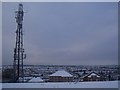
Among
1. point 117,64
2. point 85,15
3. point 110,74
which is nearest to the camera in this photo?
point 117,64

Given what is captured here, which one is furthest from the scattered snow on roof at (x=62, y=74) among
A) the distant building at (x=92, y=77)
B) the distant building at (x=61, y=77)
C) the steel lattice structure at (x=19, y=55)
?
the steel lattice structure at (x=19, y=55)

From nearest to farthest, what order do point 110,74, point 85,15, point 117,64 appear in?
point 117,64
point 110,74
point 85,15

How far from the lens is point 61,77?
3.84 m

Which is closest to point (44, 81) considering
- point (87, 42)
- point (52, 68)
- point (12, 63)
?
point (52, 68)

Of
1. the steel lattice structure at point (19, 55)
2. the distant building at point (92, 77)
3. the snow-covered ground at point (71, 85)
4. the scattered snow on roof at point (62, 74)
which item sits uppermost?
the steel lattice structure at point (19, 55)

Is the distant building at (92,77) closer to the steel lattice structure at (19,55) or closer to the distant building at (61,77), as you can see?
the distant building at (61,77)

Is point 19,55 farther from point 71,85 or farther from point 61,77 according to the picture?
point 71,85

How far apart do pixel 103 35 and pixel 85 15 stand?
37cm

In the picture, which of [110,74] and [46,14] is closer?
[110,74]

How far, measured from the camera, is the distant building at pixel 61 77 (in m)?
3.78

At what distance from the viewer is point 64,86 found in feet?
11.4

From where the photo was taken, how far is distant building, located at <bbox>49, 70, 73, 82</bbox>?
3.78m

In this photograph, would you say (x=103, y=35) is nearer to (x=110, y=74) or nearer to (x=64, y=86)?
(x=110, y=74)

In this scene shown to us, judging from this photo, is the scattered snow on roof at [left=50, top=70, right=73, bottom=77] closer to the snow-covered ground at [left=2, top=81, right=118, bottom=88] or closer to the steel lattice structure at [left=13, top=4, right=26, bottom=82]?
the snow-covered ground at [left=2, top=81, right=118, bottom=88]
